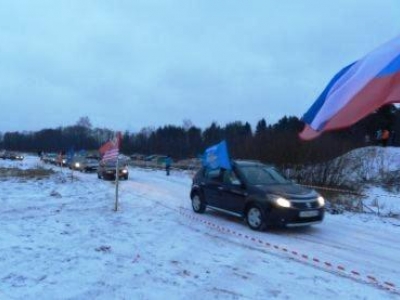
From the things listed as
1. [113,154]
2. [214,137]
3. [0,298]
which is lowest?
[0,298]

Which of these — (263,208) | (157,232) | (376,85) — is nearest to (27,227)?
(157,232)

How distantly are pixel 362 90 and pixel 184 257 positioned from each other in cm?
603

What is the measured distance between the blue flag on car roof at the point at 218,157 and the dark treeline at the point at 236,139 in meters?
3.95

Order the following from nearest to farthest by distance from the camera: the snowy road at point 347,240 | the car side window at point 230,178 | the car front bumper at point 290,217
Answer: the snowy road at point 347,240
the car front bumper at point 290,217
the car side window at point 230,178

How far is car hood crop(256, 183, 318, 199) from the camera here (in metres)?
12.4

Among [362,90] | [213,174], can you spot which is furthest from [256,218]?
[362,90]

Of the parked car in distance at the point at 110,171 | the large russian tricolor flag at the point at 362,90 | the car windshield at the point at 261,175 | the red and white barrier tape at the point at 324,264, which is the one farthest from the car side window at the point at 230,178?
the parked car in distance at the point at 110,171

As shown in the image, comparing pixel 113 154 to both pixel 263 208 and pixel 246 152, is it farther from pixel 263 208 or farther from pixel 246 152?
pixel 246 152

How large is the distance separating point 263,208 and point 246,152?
18.7 m

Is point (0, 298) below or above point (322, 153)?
below

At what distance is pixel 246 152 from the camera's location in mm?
31016

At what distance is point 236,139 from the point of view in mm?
35969

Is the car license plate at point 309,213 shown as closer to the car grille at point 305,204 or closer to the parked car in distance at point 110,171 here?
the car grille at point 305,204

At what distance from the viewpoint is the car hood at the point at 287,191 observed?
40.7ft
